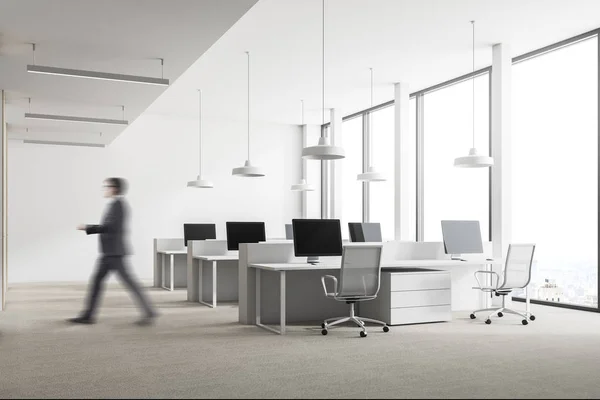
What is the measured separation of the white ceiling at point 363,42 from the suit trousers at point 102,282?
11.9 feet

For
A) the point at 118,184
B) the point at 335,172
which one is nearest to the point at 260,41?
the point at 118,184

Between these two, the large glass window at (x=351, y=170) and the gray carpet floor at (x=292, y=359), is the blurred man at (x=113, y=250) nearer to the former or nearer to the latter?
the gray carpet floor at (x=292, y=359)

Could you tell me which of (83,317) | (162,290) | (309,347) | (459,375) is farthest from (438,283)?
(162,290)

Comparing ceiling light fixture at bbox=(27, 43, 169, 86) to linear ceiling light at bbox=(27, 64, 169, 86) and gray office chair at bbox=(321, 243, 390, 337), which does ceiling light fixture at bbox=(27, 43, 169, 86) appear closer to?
linear ceiling light at bbox=(27, 64, 169, 86)

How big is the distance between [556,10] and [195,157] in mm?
9769

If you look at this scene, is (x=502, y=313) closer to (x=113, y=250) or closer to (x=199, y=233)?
(x=113, y=250)

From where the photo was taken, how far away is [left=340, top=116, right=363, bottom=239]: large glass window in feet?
49.9

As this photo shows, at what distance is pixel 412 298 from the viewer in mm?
7371

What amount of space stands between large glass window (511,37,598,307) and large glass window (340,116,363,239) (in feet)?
17.4

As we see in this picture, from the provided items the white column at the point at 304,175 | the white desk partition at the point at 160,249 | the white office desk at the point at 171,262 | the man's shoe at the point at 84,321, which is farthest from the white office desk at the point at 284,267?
the white column at the point at 304,175

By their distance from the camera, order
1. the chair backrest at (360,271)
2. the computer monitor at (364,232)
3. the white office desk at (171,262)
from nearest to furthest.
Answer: the chair backrest at (360,271) < the computer monitor at (364,232) < the white office desk at (171,262)

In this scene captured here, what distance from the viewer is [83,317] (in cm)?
730

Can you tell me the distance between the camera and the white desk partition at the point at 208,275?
981 cm

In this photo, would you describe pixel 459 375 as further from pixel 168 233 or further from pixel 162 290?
pixel 168 233
